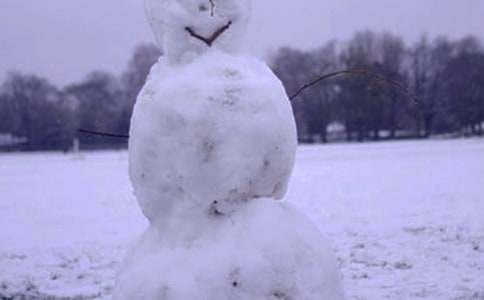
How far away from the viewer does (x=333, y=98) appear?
73.2m

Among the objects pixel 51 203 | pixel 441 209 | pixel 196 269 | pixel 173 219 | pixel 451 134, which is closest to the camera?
pixel 196 269

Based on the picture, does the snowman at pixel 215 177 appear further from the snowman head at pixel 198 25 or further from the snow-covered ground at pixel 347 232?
the snow-covered ground at pixel 347 232

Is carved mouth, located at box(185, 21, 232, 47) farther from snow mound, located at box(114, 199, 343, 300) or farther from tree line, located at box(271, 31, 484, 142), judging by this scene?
tree line, located at box(271, 31, 484, 142)

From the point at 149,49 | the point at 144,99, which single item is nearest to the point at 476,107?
the point at 149,49

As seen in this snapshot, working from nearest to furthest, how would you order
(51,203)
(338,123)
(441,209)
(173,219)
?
(173,219) → (441,209) → (51,203) → (338,123)

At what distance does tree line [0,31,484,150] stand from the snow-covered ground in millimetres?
42482

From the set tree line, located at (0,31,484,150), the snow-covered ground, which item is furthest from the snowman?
tree line, located at (0,31,484,150)

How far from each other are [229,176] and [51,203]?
15645 millimetres

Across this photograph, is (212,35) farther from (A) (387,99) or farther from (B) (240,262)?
(A) (387,99)

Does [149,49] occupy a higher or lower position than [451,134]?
higher

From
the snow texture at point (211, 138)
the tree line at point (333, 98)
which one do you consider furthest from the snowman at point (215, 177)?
the tree line at point (333, 98)

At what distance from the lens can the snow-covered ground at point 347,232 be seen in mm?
8039

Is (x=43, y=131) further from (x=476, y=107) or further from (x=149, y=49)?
(x=476, y=107)

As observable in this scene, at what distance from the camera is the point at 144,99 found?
11.9ft
